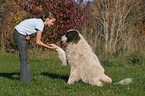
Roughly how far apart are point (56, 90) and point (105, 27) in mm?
6380

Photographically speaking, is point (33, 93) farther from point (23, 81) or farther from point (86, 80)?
point (86, 80)

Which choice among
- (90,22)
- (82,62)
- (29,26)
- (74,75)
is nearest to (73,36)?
(82,62)

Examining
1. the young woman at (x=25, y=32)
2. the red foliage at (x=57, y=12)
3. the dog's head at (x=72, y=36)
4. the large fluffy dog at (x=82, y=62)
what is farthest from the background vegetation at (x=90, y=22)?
the young woman at (x=25, y=32)

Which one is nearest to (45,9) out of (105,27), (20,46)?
(105,27)

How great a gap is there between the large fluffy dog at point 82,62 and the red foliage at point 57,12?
597 centimetres

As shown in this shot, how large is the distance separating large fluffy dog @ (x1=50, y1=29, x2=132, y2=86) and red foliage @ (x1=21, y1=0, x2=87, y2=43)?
5970 mm

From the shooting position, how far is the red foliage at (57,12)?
34.7 ft

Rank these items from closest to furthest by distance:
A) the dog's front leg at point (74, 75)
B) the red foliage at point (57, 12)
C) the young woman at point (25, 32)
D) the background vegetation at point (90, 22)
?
1. the young woman at point (25, 32)
2. the dog's front leg at point (74, 75)
3. the background vegetation at point (90, 22)
4. the red foliage at point (57, 12)

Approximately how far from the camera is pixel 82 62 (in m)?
4.74

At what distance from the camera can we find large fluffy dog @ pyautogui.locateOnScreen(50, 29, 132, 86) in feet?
15.3

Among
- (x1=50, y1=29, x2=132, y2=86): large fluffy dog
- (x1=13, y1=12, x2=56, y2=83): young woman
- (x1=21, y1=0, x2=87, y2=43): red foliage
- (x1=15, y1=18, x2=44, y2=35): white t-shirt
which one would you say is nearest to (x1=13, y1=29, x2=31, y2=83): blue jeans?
(x1=13, y1=12, x2=56, y2=83): young woman

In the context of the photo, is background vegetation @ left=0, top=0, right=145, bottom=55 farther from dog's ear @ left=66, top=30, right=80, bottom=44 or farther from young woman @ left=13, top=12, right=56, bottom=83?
young woman @ left=13, top=12, right=56, bottom=83

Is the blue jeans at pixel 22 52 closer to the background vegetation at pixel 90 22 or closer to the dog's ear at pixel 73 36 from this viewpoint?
the dog's ear at pixel 73 36

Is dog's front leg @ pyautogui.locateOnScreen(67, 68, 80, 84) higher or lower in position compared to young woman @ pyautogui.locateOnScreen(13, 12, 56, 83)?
lower
